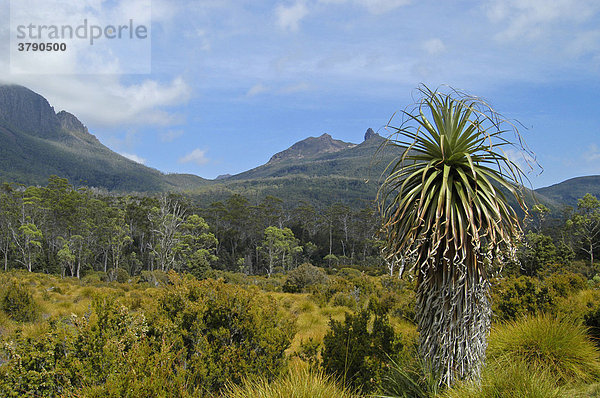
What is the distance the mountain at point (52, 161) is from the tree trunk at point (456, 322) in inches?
5625

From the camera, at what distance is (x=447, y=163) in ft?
13.6

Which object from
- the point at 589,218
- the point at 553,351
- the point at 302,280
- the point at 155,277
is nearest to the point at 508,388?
the point at 553,351

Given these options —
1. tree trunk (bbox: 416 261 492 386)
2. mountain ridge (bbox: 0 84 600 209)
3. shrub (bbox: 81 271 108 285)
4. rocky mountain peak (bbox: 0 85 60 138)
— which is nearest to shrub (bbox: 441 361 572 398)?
tree trunk (bbox: 416 261 492 386)

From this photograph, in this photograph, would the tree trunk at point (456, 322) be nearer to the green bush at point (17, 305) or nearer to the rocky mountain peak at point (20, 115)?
the green bush at point (17, 305)

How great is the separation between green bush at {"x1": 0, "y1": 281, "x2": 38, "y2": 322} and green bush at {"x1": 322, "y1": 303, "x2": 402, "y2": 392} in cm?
1012

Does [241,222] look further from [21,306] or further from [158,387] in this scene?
[158,387]

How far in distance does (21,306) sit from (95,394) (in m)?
9.92

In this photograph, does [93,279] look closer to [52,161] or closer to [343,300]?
[343,300]

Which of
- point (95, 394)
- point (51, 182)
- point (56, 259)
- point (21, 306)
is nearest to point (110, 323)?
point (95, 394)

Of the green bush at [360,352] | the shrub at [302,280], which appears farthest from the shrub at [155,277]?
the green bush at [360,352]

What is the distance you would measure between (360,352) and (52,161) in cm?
18379

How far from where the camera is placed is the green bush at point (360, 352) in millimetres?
4801

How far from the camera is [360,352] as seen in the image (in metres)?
5.04

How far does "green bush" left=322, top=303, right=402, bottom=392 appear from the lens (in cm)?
480
